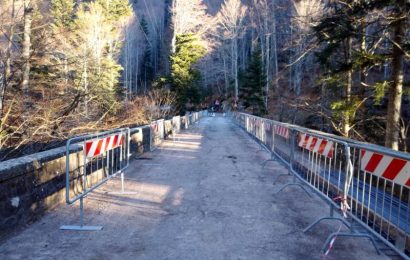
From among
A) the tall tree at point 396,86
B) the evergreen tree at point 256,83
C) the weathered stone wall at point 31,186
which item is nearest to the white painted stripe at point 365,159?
the weathered stone wall at point 31,186

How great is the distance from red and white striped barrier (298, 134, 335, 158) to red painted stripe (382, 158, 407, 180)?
2107mm

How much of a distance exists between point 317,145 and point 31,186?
5039 mm

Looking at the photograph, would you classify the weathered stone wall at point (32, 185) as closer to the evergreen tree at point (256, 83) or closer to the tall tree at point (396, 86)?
the tall tree at point (396, 86)

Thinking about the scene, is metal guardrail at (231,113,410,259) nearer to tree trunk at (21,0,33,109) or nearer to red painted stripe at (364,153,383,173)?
red painted stripe at (364,153,383,173)

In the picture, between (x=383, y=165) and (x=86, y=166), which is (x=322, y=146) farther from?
(x=86, y=166)

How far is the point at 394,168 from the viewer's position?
439cm

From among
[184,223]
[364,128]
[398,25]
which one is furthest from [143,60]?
[184,223]

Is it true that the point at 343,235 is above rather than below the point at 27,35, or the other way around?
below

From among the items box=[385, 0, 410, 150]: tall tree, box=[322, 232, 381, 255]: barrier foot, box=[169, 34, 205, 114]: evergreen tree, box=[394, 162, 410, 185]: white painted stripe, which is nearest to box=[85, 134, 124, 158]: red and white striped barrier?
box=[322, 232, 381, 255]: barrier foot

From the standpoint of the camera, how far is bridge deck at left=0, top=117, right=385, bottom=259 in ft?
15.5

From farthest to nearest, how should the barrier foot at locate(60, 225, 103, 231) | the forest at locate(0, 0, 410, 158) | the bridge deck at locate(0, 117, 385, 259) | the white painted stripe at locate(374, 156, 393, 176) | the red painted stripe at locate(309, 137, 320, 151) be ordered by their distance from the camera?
the forest at locate(0, 0, 410, 158) < the red painted stripe at locate(309, 137, 320, 151) < the barrier foot at locate(60, 225, 103, 231) < the bridge deck at locate(0, 117, 385, 259) < the white painted stripe at locate(374, 156, 393, 176)

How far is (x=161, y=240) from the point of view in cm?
512

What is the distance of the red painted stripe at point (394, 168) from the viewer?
14.0 ft

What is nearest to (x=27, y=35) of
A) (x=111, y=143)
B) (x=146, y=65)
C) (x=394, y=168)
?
(x=111, y=143)
